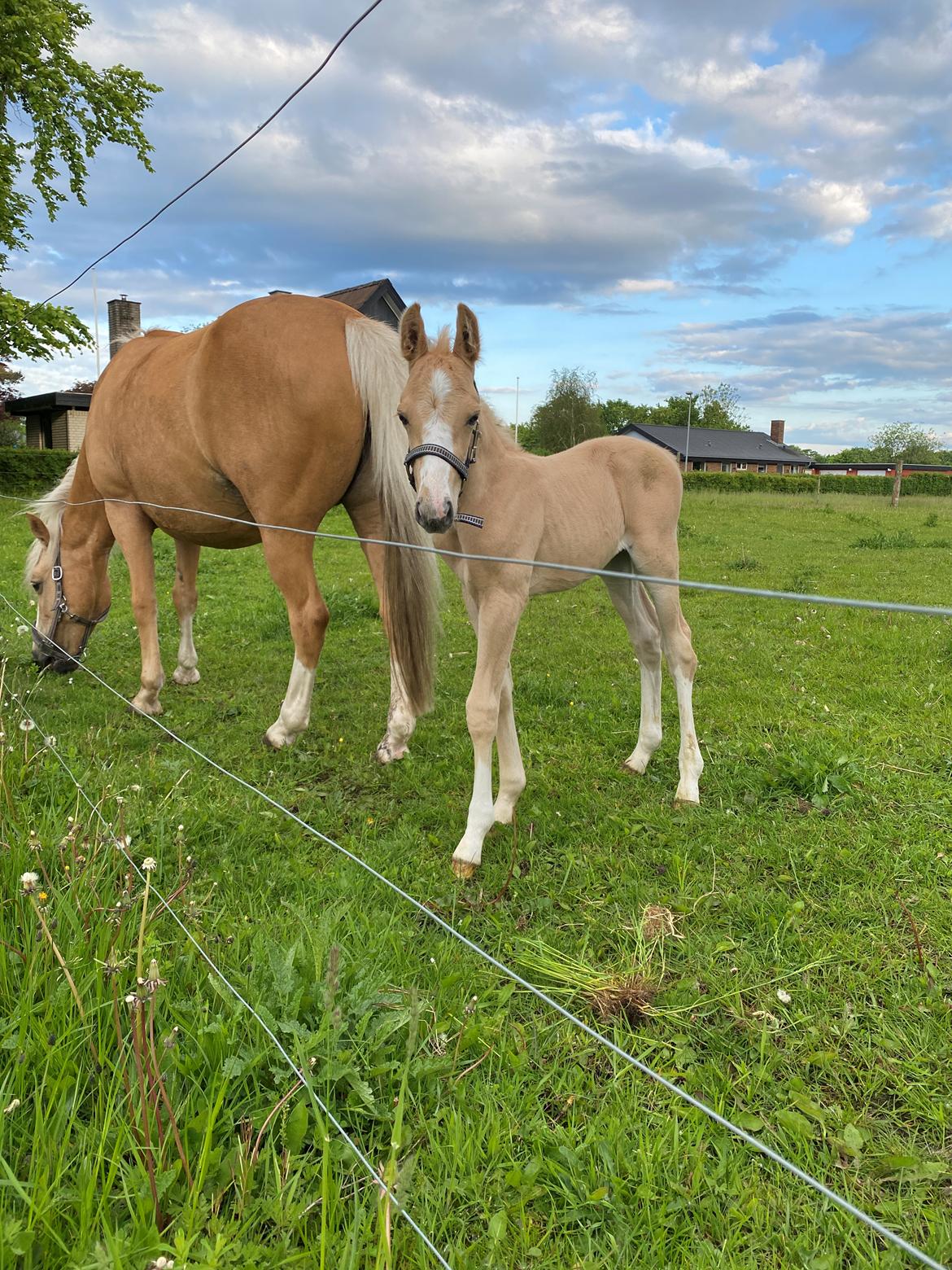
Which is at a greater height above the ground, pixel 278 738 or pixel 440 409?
pixel 440 409

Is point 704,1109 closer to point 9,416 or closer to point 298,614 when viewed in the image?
point 298,614

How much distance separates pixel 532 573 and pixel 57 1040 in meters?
2.30

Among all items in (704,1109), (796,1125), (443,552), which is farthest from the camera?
(443,552)

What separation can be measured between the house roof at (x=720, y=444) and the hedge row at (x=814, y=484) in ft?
65.2

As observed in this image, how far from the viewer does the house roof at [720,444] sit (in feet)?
226

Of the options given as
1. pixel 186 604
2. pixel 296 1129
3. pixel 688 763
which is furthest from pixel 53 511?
pixel 296 1129

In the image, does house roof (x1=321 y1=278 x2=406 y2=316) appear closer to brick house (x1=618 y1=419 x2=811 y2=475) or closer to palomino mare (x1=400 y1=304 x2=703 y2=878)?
palomino mare (x1=400 y1=304 x2=703 y2=878)

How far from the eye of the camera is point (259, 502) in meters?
4.20

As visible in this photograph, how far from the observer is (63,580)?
5.73 metres

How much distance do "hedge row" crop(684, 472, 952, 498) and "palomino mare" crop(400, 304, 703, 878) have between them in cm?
3836

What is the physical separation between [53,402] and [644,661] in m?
38.4

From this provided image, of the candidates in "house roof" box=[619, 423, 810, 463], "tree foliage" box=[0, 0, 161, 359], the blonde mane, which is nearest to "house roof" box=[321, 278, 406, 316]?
"tree foliage" box=[0, 0, 161, 359]

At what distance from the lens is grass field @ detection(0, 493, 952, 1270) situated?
1577mm

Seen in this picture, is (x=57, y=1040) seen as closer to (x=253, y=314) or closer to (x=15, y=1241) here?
(x=15, y=1241)
